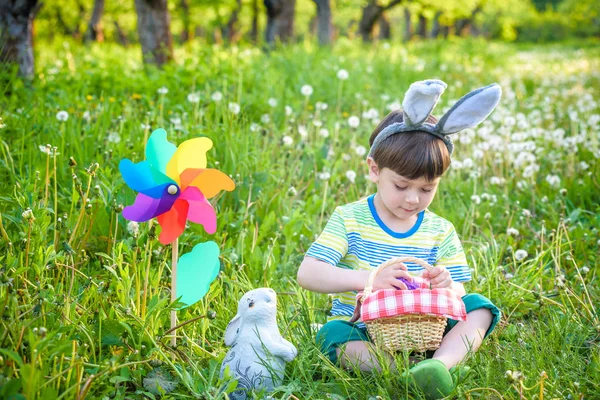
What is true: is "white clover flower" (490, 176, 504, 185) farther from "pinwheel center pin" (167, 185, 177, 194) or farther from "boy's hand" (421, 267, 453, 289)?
"pinwheel center pin" (167, 185, 177, 194)

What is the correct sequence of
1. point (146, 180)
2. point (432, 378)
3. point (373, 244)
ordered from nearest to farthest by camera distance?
point (432, 378)
point (146, 180)
point (373, 244)

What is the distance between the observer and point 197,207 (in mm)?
2137

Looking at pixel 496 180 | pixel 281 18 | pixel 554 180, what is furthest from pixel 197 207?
pixel 281 18

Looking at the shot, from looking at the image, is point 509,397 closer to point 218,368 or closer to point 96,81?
point 218,368

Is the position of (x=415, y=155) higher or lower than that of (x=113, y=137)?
higher

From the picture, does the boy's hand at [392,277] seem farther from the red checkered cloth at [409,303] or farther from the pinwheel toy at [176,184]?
the pinwheel toy at [176,184]

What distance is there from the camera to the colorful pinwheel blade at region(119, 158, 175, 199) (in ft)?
6.81

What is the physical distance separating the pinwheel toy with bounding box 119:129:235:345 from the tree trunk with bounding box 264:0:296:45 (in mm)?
10057

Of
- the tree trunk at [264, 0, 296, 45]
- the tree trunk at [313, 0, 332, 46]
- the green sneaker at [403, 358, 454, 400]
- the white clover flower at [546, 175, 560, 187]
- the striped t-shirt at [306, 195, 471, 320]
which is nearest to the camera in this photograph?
the green sneaker at [403, 358, 454, 400]

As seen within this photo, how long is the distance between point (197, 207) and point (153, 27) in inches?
249

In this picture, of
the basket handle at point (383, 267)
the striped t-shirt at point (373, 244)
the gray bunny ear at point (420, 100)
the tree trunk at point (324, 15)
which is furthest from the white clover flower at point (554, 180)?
the tree trunk at point (324, 15)

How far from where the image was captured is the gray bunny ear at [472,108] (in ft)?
7.43

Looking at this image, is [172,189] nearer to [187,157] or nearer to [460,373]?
[187,157]

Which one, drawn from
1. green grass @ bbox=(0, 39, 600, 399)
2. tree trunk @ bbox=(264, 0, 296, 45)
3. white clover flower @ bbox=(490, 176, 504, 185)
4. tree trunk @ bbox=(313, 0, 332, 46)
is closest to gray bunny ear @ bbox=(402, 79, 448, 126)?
green grass @ bbox=(0, 39, 600, 399)
